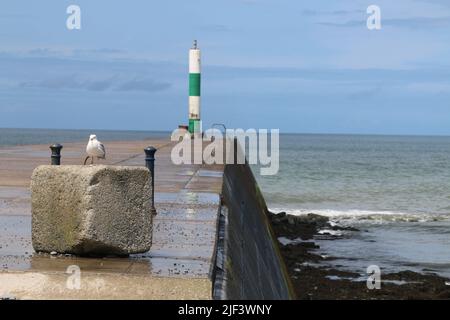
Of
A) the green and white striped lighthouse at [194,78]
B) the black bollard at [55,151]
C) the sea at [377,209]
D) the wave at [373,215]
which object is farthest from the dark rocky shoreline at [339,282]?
the wave at [373,215]

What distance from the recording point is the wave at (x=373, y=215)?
32188mm

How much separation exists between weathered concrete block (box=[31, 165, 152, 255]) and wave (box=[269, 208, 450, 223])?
25359 mm

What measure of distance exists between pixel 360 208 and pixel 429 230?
29.3 feet

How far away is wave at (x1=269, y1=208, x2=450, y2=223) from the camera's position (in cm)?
3219

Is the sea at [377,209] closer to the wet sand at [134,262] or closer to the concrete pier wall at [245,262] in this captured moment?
the concrete pier wall at [245,262]

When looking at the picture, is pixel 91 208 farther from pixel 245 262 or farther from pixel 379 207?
pixel 379 207

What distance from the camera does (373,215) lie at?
33.6 m

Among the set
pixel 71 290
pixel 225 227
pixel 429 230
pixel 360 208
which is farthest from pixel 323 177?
pixel 71 290

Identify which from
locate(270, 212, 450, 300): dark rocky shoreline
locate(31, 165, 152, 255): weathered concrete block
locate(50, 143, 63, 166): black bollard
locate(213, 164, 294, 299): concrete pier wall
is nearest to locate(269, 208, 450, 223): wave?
locate(270, 212, 450, 300): dark rocky shoreline

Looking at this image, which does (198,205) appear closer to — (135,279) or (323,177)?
(135,279)

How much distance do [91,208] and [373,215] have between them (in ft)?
91.5

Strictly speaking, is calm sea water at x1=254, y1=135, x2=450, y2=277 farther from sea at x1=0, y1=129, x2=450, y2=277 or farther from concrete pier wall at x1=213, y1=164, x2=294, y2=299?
concrete pier wall at x1=213, y1=164, x2=294, y2=299

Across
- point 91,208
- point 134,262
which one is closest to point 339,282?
point 134,262

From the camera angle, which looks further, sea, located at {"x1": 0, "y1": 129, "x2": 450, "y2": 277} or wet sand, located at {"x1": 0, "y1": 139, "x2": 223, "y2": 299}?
sea, located at {"x1": 0, "y1": 129, "x2": 450, "y2": 277}
